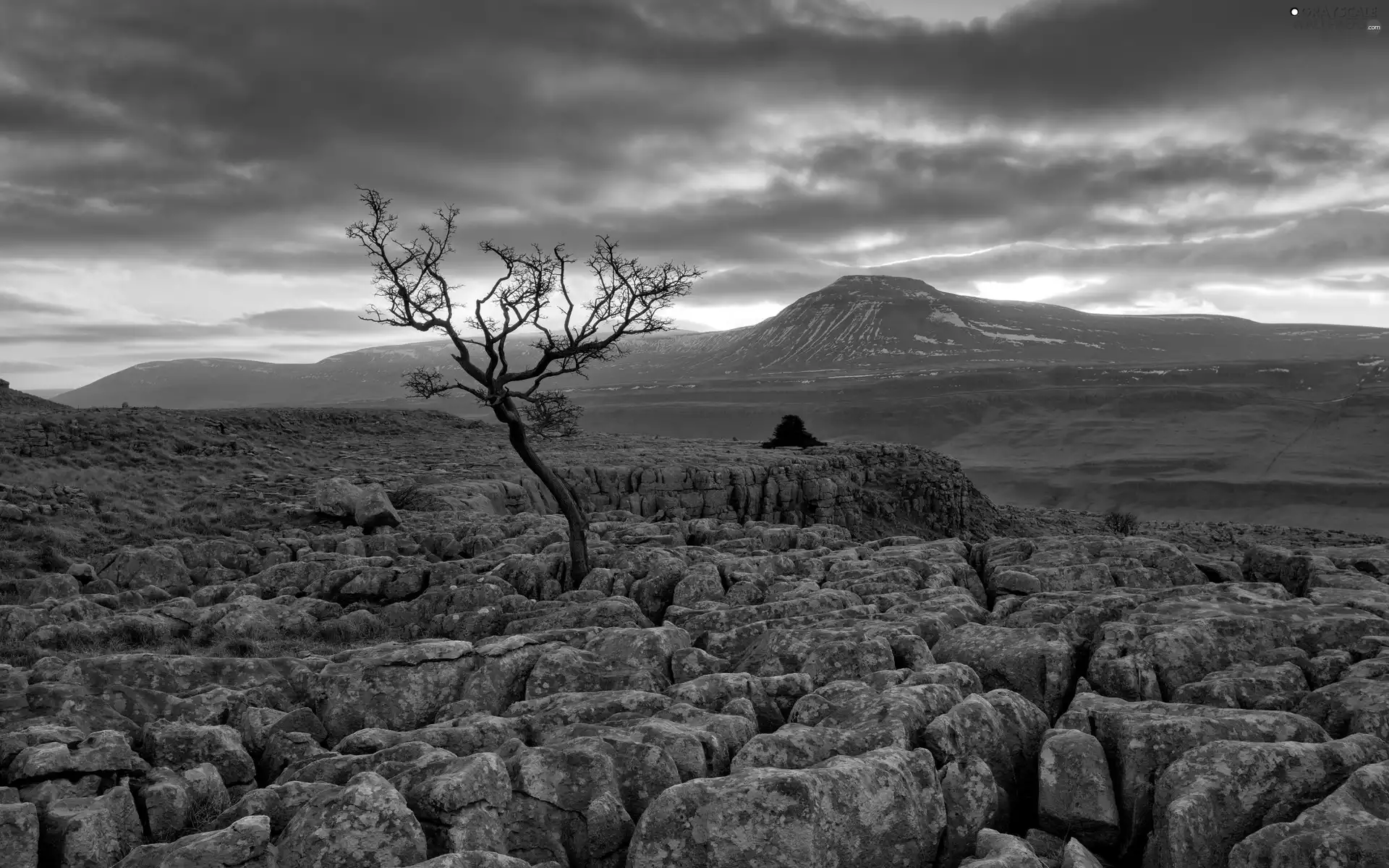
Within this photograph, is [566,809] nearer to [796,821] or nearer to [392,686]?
[796,821]

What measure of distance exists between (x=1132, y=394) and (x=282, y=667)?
178327 mm

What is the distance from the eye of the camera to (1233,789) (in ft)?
27.2

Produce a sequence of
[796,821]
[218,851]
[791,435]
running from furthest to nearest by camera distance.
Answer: [791,435], [796,821], [218,851]

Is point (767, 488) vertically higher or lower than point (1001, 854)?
lower

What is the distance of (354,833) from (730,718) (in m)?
4.29

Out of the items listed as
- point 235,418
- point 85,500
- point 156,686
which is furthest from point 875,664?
point 235,418

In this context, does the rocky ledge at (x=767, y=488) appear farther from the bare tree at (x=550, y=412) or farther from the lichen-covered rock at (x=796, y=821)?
the lichen-covered rock at (x=796, y=821)

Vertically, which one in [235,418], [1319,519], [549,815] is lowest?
[1319,519]

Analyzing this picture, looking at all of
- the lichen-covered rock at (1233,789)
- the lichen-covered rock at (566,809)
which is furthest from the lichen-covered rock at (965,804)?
the lichen-covered rock at (566,809)

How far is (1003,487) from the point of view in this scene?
101125 mm

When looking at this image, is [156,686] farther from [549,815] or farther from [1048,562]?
[1048,562]

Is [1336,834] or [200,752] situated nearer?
[1336,834]

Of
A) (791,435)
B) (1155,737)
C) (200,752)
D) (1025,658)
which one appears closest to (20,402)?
(791,435)

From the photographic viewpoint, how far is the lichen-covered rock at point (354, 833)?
750 cm
